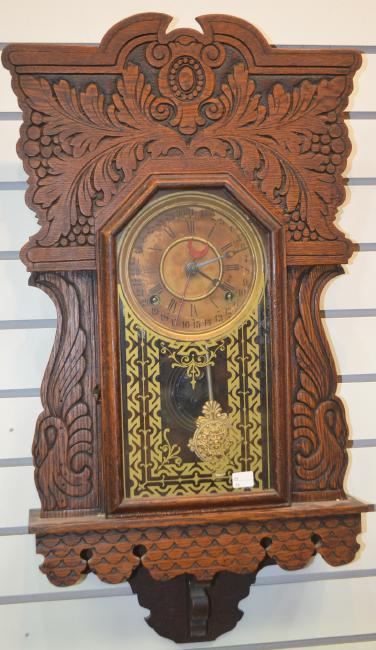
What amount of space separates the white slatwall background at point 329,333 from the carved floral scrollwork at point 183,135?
0.64 feet

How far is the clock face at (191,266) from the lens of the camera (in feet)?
3.35

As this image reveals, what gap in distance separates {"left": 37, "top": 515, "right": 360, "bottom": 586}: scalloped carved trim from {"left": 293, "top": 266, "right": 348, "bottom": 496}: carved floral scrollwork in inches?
2.5

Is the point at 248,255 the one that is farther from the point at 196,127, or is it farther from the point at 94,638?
the point at 94,638

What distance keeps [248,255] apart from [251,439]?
0.86 feet

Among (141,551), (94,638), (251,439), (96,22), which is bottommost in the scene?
(94,638)

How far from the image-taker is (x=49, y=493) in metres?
1.04

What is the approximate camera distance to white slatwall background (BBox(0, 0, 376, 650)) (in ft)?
3.90

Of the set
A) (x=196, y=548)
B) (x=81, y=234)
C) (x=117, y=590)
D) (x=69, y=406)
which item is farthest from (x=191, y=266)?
(x=117, y=590)

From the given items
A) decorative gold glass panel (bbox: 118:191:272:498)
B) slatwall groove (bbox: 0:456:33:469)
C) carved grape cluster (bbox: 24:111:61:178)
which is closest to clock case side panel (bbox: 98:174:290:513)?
decorative gold glass panel (bbox: 118:191:272:498)

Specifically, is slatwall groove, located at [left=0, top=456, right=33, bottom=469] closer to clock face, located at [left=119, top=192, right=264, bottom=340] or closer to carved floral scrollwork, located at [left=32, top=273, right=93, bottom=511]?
carved floral scrollwork, located at [left=32, top=273, right=93, bottom=511]

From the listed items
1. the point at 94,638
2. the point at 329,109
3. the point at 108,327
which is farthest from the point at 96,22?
the point at 94,638

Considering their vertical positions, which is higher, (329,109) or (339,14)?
(339,14)

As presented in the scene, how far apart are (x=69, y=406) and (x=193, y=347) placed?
0.20 metres

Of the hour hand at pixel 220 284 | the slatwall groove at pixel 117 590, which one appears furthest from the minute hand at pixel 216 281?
the slatwall groove at pixel 117 590
